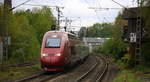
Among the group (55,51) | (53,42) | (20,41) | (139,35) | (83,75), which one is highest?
(139,35)

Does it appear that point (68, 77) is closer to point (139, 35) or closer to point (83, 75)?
point (83, 75)

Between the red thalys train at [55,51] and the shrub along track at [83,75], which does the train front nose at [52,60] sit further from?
the shrub along track at [83,75]

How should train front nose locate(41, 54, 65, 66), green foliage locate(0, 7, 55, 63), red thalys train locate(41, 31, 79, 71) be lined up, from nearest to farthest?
train front nose locate(41, 54, 65, 66) < red thalys train locate(41, 31, 79, 71) < green foliage locate(0, 7, 55, 63)

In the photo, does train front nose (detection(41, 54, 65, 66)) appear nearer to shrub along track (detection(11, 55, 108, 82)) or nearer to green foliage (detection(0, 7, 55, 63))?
shrub along track (detection(11, 55, 108, 82))

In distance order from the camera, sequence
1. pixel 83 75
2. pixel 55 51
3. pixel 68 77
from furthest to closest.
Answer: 1. pixel 55 51
2. pixel 83 75
3. pixel 68 77

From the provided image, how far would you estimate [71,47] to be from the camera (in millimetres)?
30406

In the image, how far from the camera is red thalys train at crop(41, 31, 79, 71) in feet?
87.8

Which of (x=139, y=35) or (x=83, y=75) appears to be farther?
(x=139, y=35)

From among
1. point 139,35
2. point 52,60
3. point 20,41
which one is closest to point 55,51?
point 52,60

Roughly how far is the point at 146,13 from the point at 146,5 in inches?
23.1

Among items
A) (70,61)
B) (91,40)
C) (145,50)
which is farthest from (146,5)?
(91,40)

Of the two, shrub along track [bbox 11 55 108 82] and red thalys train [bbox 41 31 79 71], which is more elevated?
red thalys train [bbox 41 31 79 71]

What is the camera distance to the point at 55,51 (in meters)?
27.0

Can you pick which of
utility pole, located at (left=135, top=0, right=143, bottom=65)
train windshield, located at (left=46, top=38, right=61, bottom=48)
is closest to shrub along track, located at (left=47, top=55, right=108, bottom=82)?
train windshield, located at (left=46, top=38, right=61, bottom=48)
